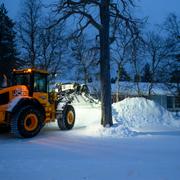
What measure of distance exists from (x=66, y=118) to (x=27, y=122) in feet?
10.2

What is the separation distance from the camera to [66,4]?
60.9 feet

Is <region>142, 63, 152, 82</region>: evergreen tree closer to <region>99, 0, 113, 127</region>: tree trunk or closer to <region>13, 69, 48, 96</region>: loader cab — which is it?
<region>99, 0, 113, 127</region>: tree trunk

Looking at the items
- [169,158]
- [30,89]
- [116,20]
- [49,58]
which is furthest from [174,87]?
[169,158]

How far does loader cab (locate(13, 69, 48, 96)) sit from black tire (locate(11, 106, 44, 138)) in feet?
3.58

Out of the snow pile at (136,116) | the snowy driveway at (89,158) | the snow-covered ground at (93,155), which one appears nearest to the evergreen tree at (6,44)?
the snow pile at (136,116)

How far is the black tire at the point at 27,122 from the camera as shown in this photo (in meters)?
15.5

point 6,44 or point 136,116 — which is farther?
point 6,44

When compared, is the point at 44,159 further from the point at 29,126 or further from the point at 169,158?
the point at 29,126

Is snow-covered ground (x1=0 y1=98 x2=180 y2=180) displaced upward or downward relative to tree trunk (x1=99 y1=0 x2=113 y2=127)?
downward

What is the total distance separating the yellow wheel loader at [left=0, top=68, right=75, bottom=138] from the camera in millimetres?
15672

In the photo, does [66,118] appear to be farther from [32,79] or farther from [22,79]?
[22,79]

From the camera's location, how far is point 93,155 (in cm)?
1165

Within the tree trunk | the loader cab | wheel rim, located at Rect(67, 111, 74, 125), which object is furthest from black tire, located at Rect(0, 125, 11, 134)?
the tree trunk

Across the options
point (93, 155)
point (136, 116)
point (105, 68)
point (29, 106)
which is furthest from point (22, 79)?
point (136, 116)
